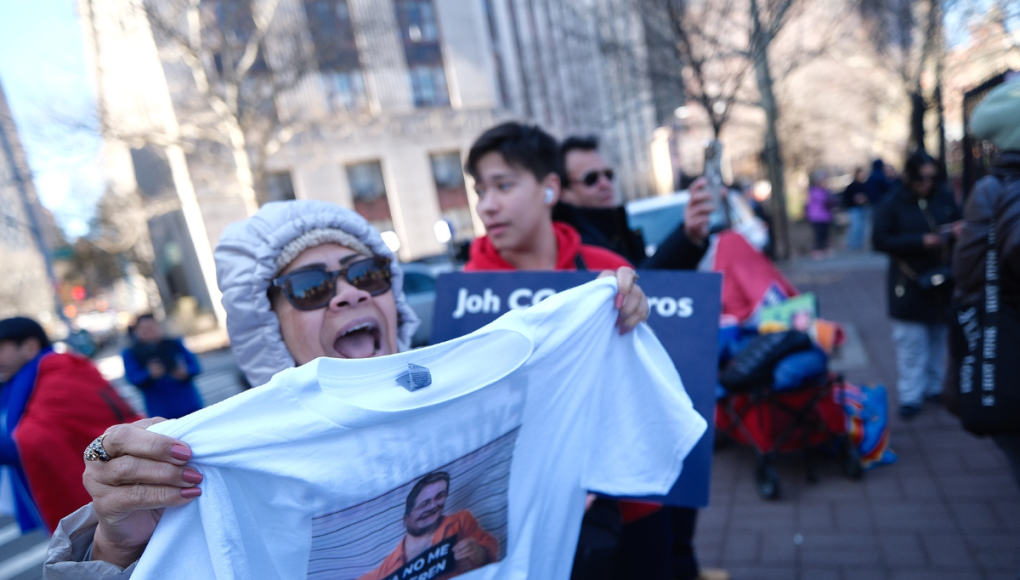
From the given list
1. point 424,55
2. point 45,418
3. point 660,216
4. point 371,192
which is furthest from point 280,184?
point 45,418

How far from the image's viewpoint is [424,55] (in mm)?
25281

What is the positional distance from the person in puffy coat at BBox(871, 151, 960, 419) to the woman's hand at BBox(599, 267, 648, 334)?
3.34 metres

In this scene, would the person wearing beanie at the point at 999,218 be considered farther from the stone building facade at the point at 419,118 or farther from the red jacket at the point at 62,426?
the stone building facade at the point at 419,118

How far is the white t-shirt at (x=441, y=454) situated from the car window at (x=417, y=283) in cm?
837

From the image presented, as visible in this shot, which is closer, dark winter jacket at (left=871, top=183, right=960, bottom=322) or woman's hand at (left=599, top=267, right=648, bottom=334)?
woman's hand at (left=599, top=267, right=648, bottom=334)


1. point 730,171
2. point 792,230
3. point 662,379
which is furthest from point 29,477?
point 730,171

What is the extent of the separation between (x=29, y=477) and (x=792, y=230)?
20.5 meters

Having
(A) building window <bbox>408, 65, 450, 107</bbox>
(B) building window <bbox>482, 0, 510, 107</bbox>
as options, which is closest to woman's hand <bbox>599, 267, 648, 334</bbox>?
(A) building window <bbox>408, 65, 450, 107</bbox>

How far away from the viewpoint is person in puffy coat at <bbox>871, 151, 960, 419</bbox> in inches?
156

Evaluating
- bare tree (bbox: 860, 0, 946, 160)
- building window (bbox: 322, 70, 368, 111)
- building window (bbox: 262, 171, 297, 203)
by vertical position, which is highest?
building window (bbox: 322, 70, 368, 111)

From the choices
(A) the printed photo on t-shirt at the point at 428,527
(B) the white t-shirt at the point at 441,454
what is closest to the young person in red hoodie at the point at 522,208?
(B) the white t-shirt at the point at 441,454

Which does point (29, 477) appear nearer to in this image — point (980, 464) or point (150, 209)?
point (980, 464)

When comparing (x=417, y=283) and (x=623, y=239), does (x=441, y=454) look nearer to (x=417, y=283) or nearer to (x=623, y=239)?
(x=623, y=239)

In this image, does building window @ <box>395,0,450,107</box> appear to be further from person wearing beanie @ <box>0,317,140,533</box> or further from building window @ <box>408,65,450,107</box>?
person wearing beanie @ <box>0,317,140,533</box>
